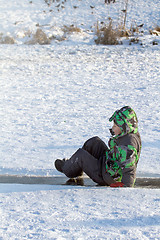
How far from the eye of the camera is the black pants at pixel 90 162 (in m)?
3.32

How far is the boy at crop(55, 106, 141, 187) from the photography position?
3.03 metres

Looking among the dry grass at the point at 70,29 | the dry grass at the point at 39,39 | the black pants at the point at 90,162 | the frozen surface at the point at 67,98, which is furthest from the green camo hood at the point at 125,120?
the dry grass at the point at 70,29

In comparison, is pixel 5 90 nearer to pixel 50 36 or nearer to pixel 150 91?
pixel 150 91

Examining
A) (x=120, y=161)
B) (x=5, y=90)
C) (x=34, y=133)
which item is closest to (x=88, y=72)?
(x=5, y=90)

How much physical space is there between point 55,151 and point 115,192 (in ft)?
5.00

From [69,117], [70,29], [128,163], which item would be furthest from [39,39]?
[128,163]

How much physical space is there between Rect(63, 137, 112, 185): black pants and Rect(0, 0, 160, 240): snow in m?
0.25

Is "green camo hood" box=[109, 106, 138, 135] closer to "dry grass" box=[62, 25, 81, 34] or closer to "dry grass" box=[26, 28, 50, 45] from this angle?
"dry grass" box=[26, 28, 50, 45]

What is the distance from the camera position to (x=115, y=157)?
3.15 m

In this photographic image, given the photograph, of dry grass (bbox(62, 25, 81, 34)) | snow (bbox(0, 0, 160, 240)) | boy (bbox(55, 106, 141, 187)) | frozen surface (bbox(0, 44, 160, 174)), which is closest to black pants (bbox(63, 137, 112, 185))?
boy (bbox(55, 106, 141, 187))

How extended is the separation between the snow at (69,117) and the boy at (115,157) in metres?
0.17

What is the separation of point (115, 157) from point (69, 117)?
102 inches

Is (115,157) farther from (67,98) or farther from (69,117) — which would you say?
(67,98)

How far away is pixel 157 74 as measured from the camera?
26.7 feet
